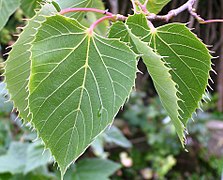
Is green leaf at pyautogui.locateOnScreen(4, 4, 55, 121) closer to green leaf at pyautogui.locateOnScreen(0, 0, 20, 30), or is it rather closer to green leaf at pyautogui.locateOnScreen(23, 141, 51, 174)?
green leaf at pyautogui.locateOnScreen(0, 0, 20, 30)

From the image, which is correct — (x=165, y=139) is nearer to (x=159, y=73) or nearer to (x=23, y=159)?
(x=23, y=159)

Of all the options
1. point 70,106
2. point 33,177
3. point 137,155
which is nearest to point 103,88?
point 70,106

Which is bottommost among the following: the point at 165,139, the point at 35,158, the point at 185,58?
the point at 165,139

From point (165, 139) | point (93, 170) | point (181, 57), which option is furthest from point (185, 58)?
point (165, 139)

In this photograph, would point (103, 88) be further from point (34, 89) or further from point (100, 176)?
point (100, 176)

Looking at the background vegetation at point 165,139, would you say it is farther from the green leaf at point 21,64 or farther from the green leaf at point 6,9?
the green leaf at point 21,64

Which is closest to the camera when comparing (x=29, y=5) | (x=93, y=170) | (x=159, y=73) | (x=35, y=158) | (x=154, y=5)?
(x=159, y=73)
